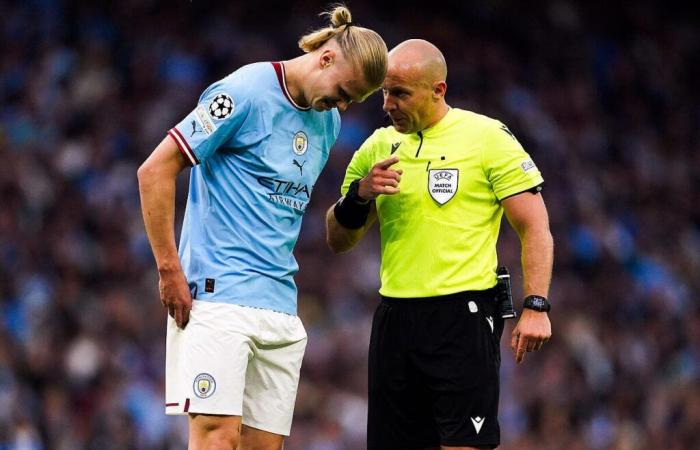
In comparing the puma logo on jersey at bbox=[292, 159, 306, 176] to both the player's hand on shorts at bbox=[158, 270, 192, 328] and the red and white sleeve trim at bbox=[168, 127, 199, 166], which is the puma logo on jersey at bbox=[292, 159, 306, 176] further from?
the player's hand on shorts at bbox=[158, 270, 192, 328]

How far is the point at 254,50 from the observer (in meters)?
12.8

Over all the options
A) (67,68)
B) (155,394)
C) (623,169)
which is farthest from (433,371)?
(623,169)

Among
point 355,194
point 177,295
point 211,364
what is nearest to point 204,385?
point 211,364

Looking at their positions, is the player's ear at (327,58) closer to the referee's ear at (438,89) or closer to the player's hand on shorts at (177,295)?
the referee's ear at (438,89)

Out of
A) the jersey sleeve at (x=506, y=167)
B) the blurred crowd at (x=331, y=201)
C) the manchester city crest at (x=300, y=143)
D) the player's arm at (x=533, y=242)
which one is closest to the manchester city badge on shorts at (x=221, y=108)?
the manchester city crest at (x=300, y=143)

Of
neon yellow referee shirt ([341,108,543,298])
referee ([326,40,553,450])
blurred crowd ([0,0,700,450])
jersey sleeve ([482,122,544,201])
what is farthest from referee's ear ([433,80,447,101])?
blurred crowd ([0,0,700,450])

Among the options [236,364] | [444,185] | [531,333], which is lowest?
[236,364]

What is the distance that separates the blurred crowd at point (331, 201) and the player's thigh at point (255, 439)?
14.2 feet

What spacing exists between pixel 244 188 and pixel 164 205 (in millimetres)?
352

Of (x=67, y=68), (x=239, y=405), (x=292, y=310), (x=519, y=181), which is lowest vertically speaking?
(x=239, y=405)

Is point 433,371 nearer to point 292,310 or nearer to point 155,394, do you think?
point 292,310

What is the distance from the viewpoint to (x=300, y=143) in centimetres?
502

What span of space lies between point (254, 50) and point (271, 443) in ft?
27.2

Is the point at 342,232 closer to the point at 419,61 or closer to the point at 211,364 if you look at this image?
the point at 419,61
